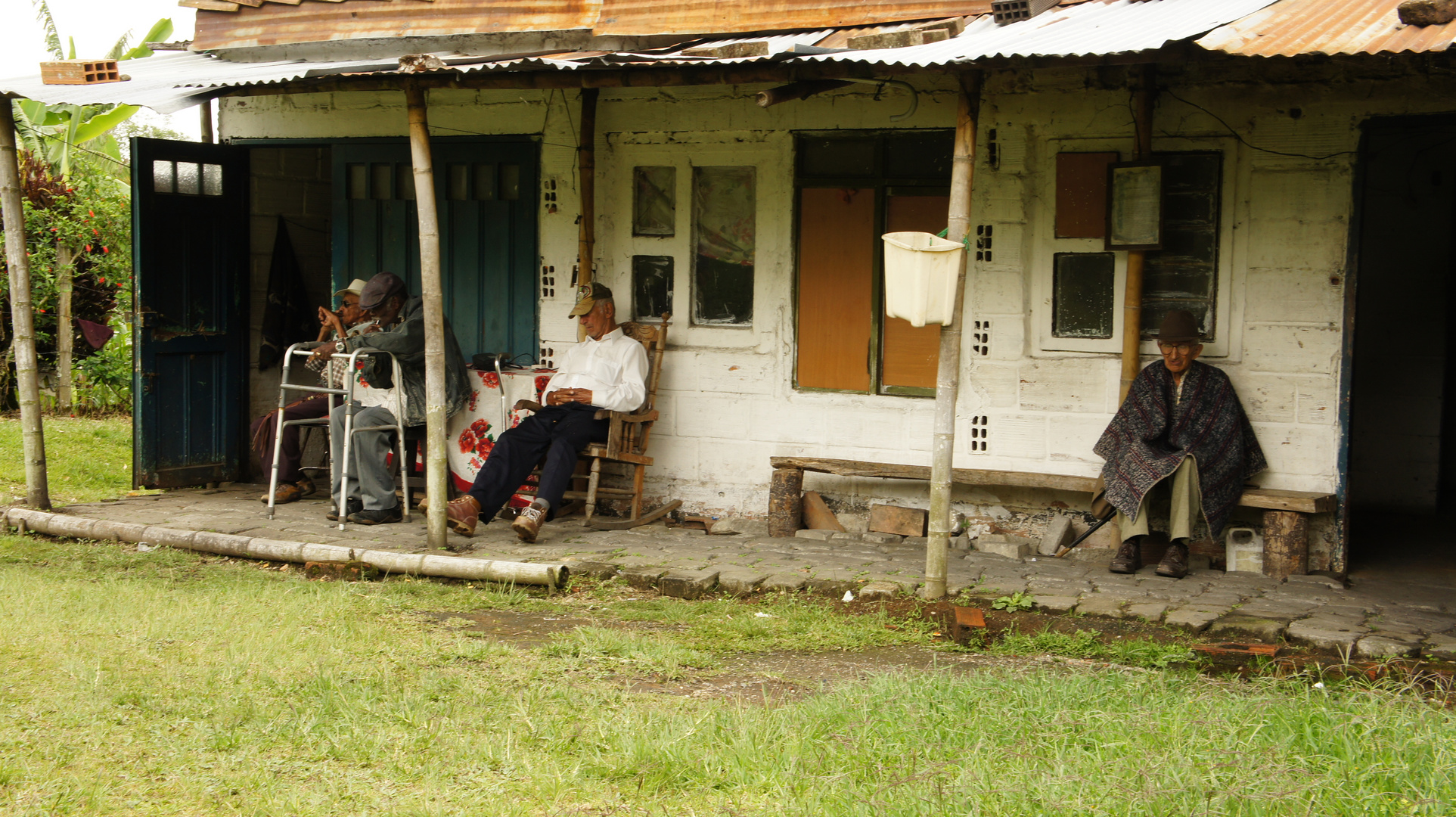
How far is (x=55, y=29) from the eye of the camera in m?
14.9

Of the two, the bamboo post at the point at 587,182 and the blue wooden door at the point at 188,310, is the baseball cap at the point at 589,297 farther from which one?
the blue wooden door at the point at 188,310

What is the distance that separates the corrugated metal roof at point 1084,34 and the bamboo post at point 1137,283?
1.66 feet

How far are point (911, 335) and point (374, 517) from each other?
3.47 metres

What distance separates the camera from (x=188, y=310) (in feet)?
28.4

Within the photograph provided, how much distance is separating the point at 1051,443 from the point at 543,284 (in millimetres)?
3461

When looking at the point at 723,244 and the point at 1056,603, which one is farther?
the point at 723,244

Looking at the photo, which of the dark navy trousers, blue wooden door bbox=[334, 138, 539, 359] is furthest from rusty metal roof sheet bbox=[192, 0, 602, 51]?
the dark navy trousers

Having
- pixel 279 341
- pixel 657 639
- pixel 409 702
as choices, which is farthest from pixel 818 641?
pixel 279 341

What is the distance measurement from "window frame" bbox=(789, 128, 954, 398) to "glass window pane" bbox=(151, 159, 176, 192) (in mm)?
4405

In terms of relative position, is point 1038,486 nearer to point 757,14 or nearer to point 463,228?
point 757,14

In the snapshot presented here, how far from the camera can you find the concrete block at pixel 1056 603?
18.3 feet

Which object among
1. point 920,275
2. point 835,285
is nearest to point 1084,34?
point 920,275

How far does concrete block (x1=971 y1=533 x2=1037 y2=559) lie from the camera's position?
682cm

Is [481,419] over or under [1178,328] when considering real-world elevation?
under
